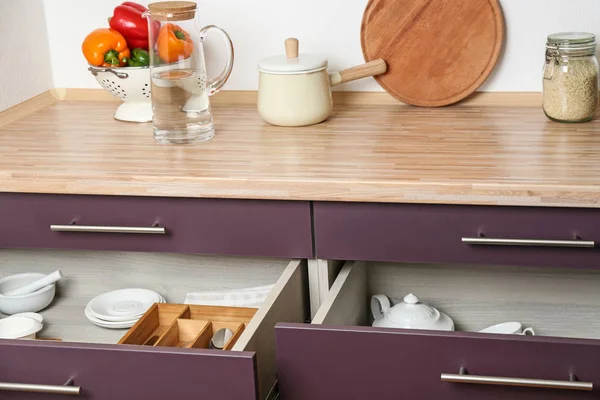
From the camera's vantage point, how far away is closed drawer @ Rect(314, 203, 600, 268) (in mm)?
1354

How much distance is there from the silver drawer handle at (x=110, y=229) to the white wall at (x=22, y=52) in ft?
1.59

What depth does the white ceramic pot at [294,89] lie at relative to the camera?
1.65m

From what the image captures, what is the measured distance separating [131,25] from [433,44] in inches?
25.3

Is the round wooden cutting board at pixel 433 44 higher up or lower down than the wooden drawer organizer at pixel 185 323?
higher up

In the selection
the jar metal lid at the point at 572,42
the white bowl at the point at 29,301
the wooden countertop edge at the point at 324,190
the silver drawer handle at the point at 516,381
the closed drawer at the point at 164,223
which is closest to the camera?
the silver drawer handle at the point at 516,381

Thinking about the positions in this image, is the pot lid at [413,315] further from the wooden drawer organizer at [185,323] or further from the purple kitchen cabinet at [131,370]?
the purple kitchen cabinet at [131,370]

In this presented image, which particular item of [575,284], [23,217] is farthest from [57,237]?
[575,284]

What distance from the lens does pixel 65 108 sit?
1.99 m

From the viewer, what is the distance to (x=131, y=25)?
1753 mm

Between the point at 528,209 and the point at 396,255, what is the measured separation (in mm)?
232

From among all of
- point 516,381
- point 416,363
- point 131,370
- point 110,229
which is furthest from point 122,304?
point 516,381

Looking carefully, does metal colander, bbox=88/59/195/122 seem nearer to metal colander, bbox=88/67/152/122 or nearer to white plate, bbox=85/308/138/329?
metal colander, bbox=88/67/152/122

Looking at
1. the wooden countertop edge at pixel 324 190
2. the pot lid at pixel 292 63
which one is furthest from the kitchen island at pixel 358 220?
the pot lid at pixel 292 63

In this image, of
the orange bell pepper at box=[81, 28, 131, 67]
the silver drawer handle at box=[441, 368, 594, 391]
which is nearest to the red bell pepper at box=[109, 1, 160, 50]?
the orange bell pepper at box=[81, 28, 131, 67]
